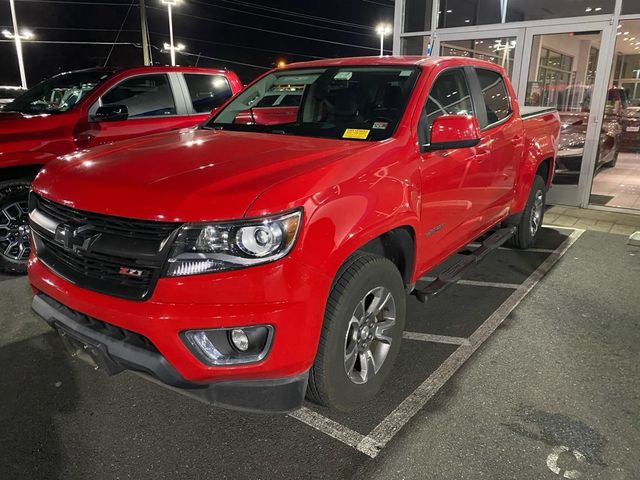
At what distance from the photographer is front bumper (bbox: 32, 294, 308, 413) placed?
2.19 meters

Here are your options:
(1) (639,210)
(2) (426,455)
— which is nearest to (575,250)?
(1) (639,210)

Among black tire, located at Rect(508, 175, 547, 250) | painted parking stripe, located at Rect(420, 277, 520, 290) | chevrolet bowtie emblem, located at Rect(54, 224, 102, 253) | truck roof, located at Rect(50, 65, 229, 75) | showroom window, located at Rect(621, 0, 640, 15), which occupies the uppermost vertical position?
showroom window, located at Rect(621, 0, 640, 15)

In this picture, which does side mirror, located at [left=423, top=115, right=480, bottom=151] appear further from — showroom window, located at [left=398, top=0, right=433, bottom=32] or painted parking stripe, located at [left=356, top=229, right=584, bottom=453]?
showroom window, located at [left=398, top=0, right=433, bottom=32]

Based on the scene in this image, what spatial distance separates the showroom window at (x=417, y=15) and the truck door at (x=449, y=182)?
6084mm

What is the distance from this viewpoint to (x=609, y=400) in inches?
116

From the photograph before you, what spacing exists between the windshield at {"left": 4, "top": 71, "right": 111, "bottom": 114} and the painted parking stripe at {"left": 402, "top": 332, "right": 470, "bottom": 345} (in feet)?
13.1

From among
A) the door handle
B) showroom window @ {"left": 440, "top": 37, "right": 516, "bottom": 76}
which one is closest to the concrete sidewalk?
the door handle

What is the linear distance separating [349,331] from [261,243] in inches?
31.5

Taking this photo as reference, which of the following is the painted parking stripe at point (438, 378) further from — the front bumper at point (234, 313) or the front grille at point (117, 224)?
the front grille at point (117, 224)

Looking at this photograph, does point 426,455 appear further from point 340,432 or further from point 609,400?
point 609,400

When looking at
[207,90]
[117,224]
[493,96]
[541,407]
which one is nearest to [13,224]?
[207,90]

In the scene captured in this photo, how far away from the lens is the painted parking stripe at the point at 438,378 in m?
2.65

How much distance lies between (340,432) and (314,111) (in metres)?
2.22

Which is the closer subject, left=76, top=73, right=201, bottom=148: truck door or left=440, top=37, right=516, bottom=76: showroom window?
left=76, top=73, right=201, bottom=148: truck door
